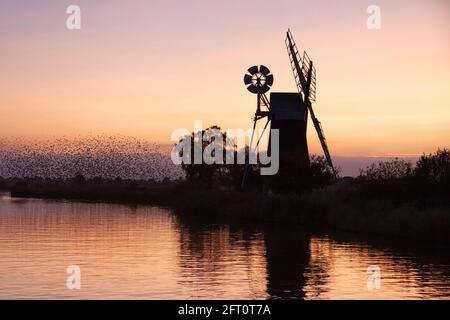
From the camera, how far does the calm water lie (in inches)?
975

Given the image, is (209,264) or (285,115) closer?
(209,264)

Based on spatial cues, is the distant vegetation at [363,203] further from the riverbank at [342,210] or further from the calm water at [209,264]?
the calm water at [209,264]

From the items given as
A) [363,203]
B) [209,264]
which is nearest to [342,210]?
[363,203]

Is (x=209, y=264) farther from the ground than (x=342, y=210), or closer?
closer

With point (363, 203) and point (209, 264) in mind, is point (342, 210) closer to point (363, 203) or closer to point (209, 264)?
point (363, 203)

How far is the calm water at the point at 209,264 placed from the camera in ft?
81.3

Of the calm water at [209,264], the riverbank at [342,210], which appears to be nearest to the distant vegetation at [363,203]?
the riverbank at [342,210]

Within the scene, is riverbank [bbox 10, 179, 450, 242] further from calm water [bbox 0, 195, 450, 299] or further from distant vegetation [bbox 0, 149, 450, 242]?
calm water [bbox 0, 195, 450, 299]

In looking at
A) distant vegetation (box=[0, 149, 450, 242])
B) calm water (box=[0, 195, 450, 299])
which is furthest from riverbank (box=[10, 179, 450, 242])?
calm water (box=[0, 195, 450, 299])

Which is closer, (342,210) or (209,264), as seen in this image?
(209,264)

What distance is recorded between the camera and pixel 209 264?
31.6m

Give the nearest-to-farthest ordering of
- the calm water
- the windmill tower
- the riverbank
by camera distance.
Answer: the calm water, the riverbank, the windmill tower

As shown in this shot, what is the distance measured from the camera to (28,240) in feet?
133
